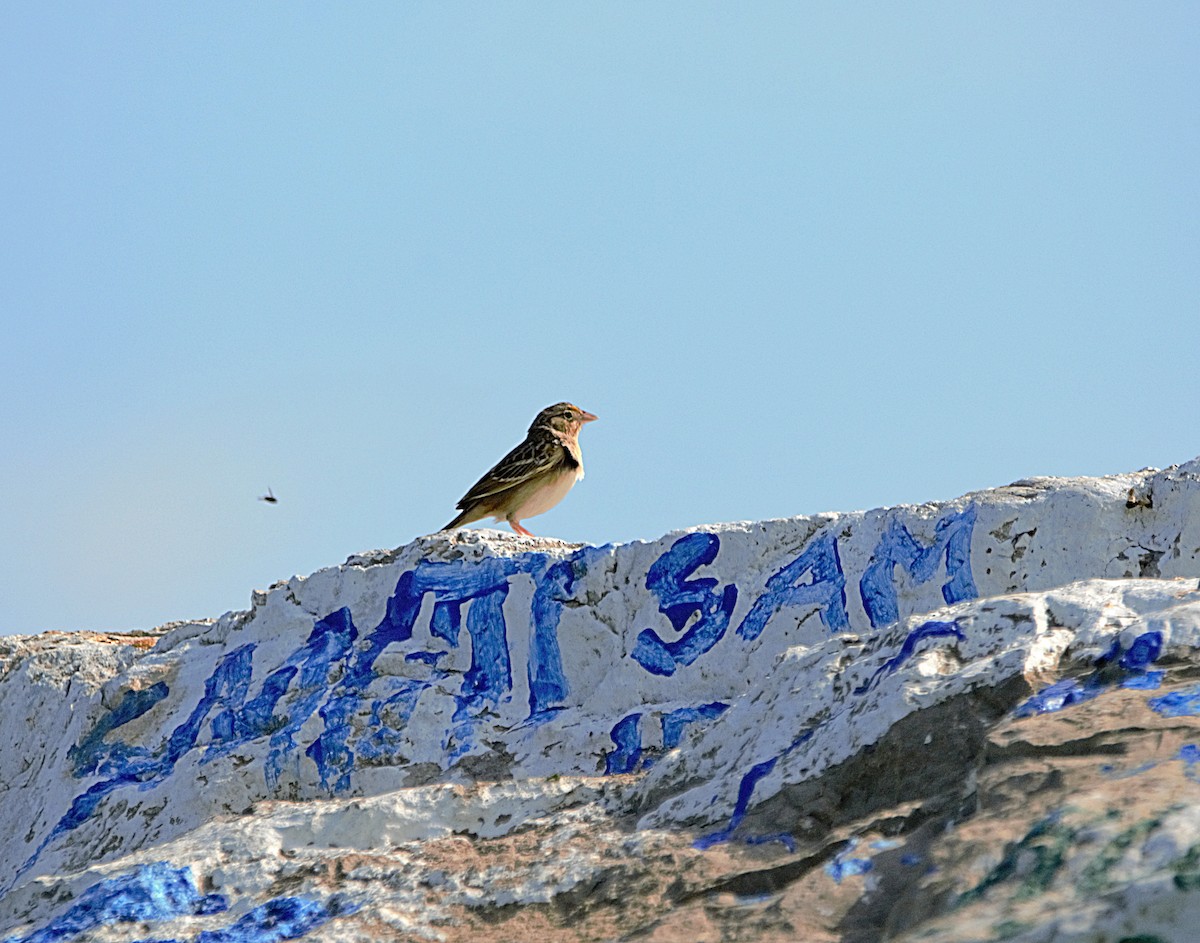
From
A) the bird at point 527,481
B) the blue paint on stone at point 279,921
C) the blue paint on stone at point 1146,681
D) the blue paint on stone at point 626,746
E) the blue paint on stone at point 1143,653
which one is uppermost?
the bird at point 527,481

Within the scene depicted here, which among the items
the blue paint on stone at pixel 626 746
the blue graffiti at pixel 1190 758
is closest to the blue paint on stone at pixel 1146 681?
the blue graffiti at pixel 1190 758

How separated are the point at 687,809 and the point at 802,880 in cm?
79

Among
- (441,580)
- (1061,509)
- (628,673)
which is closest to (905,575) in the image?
(1061,509)

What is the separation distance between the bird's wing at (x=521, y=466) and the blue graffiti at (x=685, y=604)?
2.61 m

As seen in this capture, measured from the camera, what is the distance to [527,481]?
9.74 metres

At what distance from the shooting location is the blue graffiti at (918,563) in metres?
6.50

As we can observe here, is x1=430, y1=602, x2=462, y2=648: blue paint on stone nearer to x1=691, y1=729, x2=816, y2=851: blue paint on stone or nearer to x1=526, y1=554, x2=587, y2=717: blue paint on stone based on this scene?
x1=526, y1=554, x2=587, y2=717: blue paint on stone

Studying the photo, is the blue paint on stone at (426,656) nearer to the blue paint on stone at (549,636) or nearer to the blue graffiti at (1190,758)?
the blue paint on stone at (549,636)

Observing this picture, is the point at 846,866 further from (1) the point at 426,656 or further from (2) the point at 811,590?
(1) the point at 426,656

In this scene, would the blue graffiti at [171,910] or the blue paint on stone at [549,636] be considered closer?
the blue graffiti at [171,910]

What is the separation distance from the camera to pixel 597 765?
250 inches

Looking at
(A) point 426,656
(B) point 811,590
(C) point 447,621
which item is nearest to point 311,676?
(A) point 426,656

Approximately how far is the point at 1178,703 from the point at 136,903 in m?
3.13

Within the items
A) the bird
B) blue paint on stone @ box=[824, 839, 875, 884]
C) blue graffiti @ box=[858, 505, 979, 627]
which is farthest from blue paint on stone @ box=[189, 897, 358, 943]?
the bird
